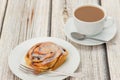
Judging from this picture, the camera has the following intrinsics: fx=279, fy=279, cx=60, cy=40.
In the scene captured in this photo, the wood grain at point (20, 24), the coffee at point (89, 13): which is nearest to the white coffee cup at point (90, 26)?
the coffee at point (89, 13)

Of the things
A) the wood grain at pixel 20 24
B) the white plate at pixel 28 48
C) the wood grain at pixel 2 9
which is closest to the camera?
the white plate at pixel 28 48

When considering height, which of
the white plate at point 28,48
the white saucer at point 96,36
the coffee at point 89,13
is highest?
the coffee at point 89,13

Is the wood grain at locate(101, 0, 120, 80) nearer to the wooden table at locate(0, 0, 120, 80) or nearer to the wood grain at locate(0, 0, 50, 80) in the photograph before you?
the wooden table at locate(0, 0, 120, 80)

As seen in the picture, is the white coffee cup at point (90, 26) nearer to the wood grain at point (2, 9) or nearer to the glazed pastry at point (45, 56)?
the glazed pastry at point (45, 56)

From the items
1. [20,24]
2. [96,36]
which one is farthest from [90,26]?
[20,24]

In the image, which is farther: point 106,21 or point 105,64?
point 106,21

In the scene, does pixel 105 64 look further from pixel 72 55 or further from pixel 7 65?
pixel 7 65

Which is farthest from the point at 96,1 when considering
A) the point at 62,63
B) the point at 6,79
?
the point at 6,79
